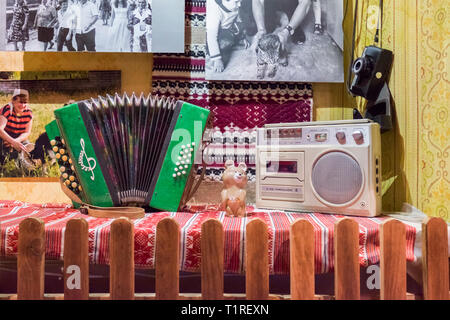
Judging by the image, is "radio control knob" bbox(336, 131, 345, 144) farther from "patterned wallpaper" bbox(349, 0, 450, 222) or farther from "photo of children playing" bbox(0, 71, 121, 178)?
"photo of children playing" bbox(0, 71, 121, 178)

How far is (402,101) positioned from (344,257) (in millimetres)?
641

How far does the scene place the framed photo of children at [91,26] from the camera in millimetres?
1259

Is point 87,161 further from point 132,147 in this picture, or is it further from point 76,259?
point 76,259

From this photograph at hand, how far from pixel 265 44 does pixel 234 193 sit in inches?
26.4

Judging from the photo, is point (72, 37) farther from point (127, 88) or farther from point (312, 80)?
point (312, 80)

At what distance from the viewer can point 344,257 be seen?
0.70 metres

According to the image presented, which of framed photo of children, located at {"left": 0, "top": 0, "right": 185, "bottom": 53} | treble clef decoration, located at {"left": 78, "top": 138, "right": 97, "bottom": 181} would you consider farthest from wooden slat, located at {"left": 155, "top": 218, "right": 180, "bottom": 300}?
framed photo of children, located at {"left": 0, "top": 0, "right": 185, "bottom": 53}

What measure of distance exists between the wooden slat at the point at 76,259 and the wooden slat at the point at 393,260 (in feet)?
2.02

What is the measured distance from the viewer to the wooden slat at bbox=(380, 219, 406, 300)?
0.69m

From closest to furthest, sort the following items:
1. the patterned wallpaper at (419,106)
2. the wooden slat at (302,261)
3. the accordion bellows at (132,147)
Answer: the wooden slat at (302,261), the patterned wallpaper at (419,106), the accordion bellows at (132,147)

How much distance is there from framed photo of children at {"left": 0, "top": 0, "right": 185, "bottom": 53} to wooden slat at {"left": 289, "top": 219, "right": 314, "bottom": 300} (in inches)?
34.6

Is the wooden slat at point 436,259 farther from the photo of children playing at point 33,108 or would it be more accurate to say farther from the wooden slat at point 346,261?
the photo of children playing at point 33,108

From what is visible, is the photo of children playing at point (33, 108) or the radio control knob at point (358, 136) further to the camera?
the photo of children playing at point (33, 108)

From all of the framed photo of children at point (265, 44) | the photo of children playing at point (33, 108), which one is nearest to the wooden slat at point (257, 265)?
the framed photo of children at point (265, 44)
